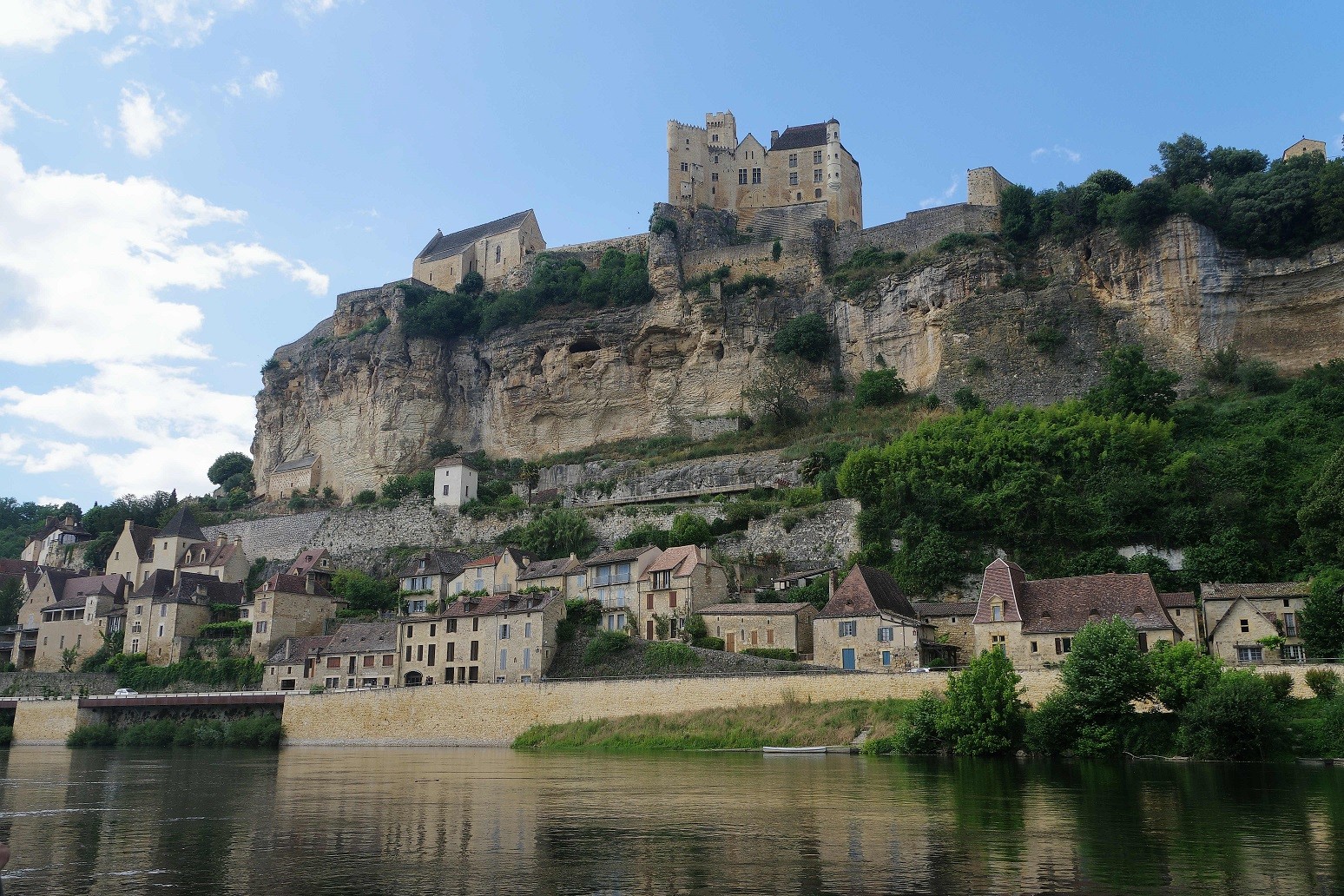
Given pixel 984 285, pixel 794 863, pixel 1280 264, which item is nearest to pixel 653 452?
pixel 984 285

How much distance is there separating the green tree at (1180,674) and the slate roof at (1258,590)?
7645 millimetres

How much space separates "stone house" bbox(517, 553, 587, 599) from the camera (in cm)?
5072

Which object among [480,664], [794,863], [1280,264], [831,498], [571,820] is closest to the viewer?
[794,863]

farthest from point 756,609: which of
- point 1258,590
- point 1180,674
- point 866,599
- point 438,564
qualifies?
point 438,564

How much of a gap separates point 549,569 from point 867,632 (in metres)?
17.9

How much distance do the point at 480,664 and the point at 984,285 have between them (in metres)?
35.4

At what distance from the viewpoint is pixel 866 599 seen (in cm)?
4066

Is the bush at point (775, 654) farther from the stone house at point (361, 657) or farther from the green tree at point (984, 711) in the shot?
the stone house at point (361, 657)

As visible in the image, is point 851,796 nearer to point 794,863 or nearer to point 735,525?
point 794,863

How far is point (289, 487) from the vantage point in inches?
3196

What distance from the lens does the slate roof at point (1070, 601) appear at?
36875 millimetres

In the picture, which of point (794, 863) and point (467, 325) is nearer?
point (794, 863)

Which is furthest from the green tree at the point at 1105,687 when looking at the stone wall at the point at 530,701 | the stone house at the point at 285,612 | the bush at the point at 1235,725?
the stone house at the point at 285,612

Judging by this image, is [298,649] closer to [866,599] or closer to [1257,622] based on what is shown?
[866,599]
